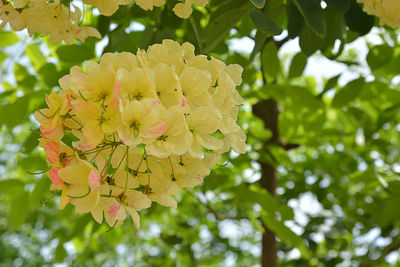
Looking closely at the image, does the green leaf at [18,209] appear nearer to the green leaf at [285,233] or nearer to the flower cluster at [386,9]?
the green leaf at [285,233]

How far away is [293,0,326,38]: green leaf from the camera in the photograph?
2.21ft

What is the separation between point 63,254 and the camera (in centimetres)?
134

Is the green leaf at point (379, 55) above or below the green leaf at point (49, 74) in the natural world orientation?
above

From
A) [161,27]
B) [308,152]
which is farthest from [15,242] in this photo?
[161,27]

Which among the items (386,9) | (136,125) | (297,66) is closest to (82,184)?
(136,125)

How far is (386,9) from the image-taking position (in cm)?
72

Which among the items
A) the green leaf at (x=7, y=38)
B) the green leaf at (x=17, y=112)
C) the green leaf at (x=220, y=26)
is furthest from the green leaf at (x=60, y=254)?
the green leaf at (x=220, y=26)

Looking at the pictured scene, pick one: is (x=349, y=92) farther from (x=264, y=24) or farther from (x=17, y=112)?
(x=17, y=112)

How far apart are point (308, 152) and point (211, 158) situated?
1.43m

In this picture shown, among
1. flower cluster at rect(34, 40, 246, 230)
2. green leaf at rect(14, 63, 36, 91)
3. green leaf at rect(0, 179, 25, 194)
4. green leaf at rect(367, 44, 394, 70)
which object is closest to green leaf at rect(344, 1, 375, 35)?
green leaf at rect(367, 44, 394, 70)

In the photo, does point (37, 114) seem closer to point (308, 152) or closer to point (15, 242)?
point (308, 152)

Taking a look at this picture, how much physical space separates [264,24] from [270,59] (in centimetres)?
36

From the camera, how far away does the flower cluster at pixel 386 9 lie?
71cm

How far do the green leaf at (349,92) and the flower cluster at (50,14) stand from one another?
1.68 feet
